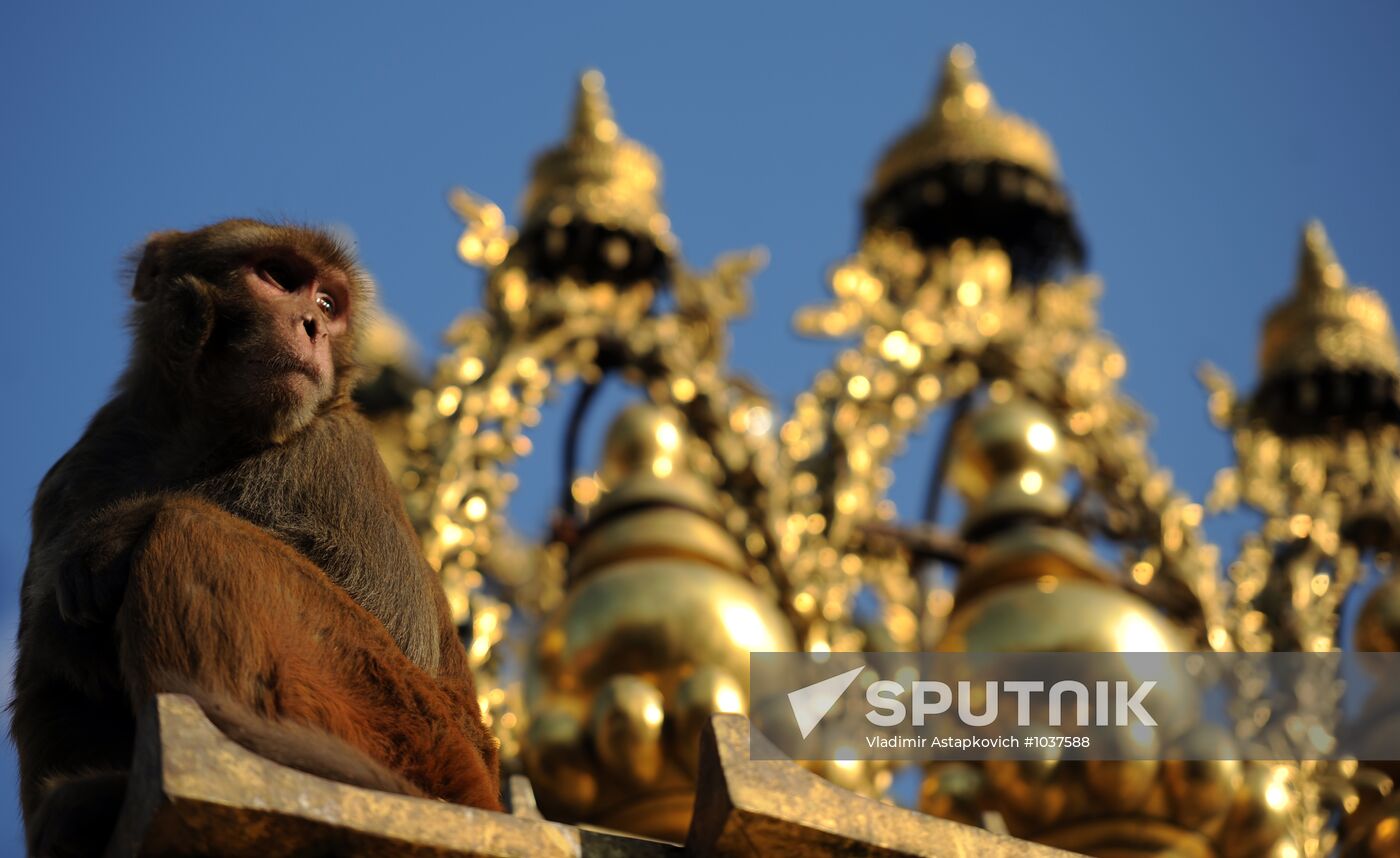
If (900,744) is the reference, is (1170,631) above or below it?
above

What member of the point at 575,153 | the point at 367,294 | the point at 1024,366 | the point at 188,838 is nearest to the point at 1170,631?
the point at 1024,366

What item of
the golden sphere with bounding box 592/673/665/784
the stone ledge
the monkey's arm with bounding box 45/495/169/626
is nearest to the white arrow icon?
the golden sphere with bounding box 592/673/665/784

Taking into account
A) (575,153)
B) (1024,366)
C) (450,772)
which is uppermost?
(575,153)

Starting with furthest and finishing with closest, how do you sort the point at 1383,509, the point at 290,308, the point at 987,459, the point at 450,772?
the point at 1383,509
the point at 987,459
the point at 290,308
the point at 450,772

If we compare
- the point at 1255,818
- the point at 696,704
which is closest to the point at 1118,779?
the point at 1255,818

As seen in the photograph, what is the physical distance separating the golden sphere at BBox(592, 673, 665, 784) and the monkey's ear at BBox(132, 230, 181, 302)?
2.90 m

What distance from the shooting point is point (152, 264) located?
155 inches

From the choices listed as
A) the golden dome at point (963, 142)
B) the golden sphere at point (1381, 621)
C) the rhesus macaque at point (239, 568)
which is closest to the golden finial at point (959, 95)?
the golden dome at point (963, 142)

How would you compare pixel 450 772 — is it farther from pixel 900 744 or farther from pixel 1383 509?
pixel 1383 509

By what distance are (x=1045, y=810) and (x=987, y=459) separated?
2.24 meters

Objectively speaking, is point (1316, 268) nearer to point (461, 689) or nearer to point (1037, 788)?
point (1037, 788)

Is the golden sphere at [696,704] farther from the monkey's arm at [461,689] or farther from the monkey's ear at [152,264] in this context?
the monkey's ear at [152,264]

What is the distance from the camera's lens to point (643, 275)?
9.20 m

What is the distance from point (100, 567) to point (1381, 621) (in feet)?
21.9
